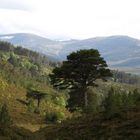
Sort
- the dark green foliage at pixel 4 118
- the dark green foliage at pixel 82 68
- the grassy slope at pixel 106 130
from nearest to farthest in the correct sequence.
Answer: the grassy slope at pixel 106 130 < the dark green foliage at pixel 4 118 < the dark green foliage at pixel 82 68

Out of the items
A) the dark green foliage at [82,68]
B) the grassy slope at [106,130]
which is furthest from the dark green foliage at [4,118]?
the dark green foliage at [82,68]

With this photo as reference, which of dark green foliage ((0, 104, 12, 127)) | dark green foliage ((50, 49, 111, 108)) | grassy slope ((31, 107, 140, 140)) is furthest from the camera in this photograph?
dark green foliage ((50, 49, 111, 108))

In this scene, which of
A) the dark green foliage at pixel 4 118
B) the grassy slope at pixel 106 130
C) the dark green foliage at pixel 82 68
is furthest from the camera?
the dark green foliage at pixel 82 68

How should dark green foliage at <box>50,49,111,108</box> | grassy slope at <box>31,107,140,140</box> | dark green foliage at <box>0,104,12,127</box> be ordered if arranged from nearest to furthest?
grassy slope at <box>31,107,140,140</box>, dark green foliage at <box>0,104,12,127</box>, dark green foliage at <box>50,49,111,108</box>

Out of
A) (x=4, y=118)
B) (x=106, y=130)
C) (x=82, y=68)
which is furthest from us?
(x=82, y=68)

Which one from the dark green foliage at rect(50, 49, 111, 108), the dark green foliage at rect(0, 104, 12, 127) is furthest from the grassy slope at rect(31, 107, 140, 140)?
the dark green foliage at rect(50, 49, 111, 108)

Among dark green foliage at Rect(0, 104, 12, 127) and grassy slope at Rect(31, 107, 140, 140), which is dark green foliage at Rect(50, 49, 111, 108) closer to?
grassy slope at Rect(31, 107, 140, 140)

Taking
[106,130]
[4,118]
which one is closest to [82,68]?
[106,130]

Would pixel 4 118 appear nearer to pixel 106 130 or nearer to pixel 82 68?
pixel 106 130

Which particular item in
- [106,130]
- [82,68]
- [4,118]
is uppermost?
[82,68]

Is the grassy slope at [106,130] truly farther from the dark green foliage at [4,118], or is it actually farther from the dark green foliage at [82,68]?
the dark green foliage at [82,68]

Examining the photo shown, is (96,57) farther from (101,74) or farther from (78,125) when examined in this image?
(78,125)

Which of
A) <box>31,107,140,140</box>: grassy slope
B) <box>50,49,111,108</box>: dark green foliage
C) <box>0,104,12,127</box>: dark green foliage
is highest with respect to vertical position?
<box>50,49,111,108</box>: dark green foliage

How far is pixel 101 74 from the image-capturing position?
52.7 meters
